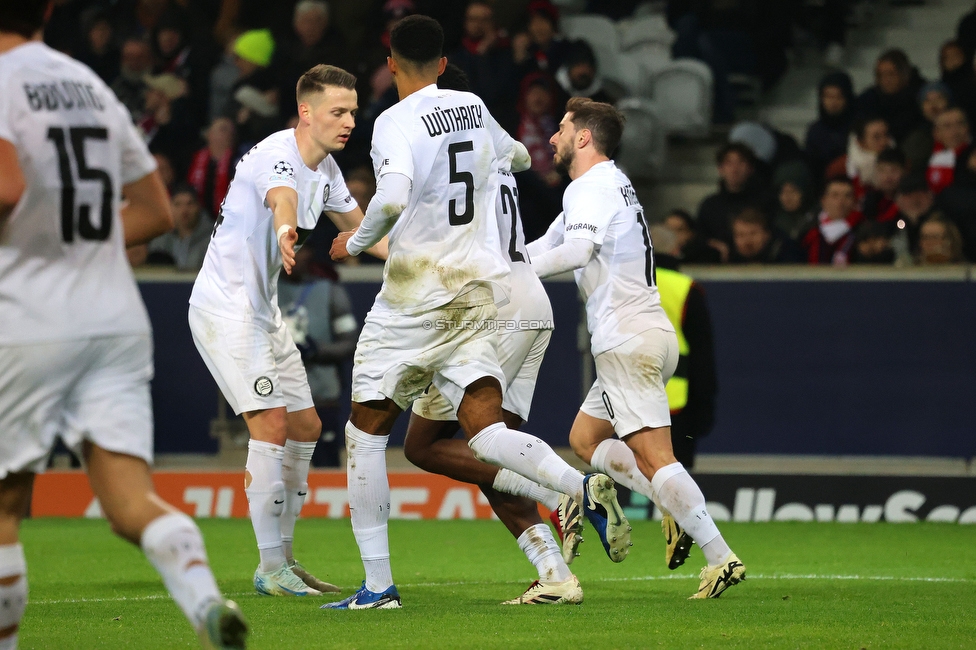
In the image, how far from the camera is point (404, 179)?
19.3 ft

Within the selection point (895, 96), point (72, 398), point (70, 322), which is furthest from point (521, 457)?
point (895, 96)

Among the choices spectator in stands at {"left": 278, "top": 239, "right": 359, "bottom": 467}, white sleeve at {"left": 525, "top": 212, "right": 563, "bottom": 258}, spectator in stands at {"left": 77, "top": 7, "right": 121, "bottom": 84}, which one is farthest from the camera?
spectator in stands at {"left": 77, "top": 7, "right": 121, "bottom": 84}

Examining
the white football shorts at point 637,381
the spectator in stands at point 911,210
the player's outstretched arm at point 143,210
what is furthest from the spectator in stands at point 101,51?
the player's outstretched arm at point 143,210

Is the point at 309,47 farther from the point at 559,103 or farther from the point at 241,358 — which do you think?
the point at 241,358

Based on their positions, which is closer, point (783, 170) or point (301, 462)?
point (301, 462)

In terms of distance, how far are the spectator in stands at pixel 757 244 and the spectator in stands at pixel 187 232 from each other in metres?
4.75

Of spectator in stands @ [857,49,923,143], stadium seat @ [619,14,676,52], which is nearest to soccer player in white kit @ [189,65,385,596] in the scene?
spectator in stands @ [857,49,923,143]

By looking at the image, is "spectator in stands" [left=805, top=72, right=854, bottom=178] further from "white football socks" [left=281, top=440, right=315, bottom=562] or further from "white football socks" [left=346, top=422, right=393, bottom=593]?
"white football socks" [left=346, top=422, right=393, bottom=593]

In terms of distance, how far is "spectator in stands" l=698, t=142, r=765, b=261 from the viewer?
12.9 meters

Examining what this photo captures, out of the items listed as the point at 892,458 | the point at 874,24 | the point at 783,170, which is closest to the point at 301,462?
the point at 892,458

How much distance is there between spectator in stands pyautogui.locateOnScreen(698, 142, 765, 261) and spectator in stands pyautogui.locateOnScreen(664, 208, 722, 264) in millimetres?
223

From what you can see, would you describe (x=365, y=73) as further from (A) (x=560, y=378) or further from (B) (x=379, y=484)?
(B) (x=379, y=484)

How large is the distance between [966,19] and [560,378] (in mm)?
5622

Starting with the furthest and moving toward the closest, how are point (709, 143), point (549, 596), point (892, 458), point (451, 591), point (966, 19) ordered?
point (709, 143) → point (966, 19) → point (892, 458) → point (451, 591) → point (549, 596)
